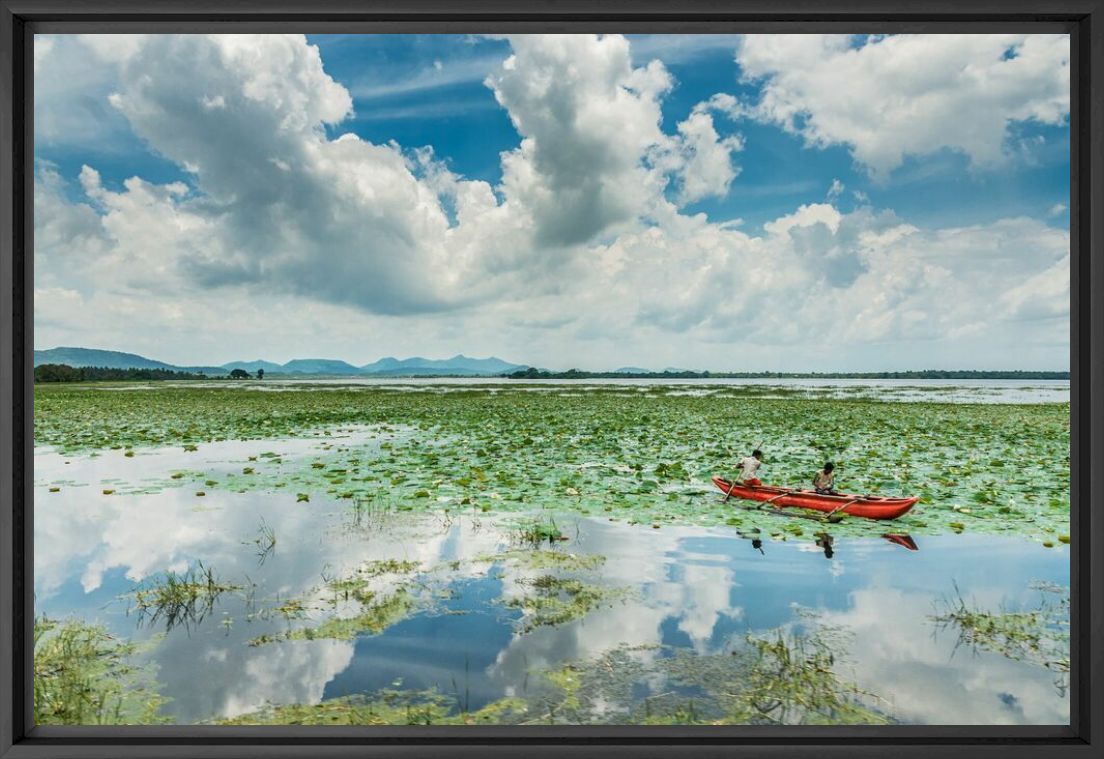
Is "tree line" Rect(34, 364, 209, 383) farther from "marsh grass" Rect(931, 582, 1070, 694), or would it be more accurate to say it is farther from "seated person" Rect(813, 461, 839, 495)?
"marsh grass" Rect(931, 582, 1070, 694)

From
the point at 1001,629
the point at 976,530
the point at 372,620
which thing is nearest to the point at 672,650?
the point at 372,620

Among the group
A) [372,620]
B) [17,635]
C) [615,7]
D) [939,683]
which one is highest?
[615,7]

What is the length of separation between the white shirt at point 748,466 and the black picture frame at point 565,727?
4186mm

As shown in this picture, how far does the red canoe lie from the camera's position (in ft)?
16.1

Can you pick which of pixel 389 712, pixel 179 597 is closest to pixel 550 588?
pixel 389 712

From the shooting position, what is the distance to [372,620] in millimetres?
3176

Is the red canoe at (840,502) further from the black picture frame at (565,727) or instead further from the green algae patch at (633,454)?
the black picture frame at (565,727)

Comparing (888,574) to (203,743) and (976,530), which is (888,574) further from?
(203,743)

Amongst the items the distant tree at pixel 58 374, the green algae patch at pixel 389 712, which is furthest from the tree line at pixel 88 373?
the green algae patch at pixel 389 712

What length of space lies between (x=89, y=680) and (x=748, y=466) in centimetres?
465

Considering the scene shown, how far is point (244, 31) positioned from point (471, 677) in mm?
2515

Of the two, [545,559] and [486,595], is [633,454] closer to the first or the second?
[545,559]

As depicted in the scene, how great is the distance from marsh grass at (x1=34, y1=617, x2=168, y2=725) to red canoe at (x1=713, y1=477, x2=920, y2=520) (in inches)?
178

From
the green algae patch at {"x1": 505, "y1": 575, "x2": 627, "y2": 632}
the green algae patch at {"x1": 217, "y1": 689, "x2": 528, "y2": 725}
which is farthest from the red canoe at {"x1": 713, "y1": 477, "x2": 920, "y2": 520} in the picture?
the green algae patch at {"x1": 217, "y1": 689, "x2": 528, "y2": 725}
